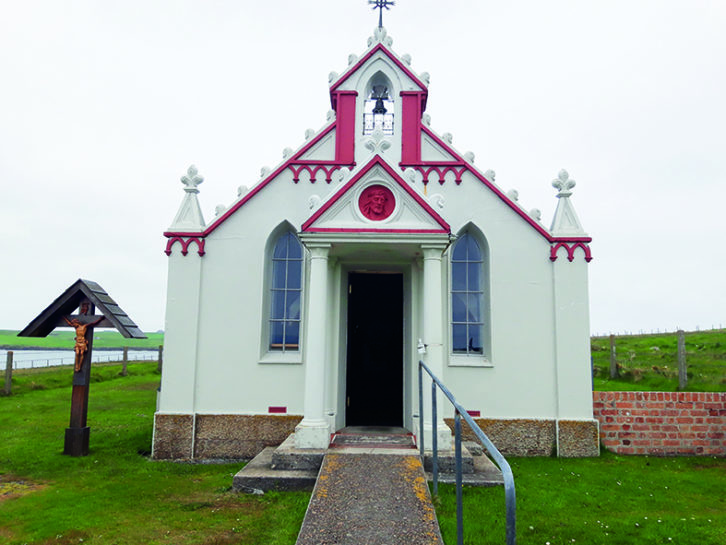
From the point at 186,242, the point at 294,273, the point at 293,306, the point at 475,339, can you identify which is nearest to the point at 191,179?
the point at 186,242

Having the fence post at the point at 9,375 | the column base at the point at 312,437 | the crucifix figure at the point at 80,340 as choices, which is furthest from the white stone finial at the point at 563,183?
the fence post at the point at 9,375

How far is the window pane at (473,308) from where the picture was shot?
30.7 feet

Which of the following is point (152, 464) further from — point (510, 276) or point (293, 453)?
point (510, 276)

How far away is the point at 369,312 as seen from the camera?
9367 mm

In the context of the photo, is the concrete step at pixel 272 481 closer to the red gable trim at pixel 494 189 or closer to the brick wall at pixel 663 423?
the brick wall at pixel 663 423

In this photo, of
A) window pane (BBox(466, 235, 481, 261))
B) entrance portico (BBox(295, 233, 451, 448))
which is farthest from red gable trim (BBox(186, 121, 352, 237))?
window pane (BBox(466, 235, 481, 261))

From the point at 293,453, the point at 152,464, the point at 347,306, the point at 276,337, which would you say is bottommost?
the point at 152,464

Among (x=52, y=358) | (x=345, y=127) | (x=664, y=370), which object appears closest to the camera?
(x=345, y=127)

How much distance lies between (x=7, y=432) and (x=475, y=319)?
9715 millimetres

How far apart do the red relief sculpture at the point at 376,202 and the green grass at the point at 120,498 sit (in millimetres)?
3914

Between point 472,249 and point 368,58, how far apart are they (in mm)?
4195

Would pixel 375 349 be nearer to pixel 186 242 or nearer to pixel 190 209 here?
pixel 186 242

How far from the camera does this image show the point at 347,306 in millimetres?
9008

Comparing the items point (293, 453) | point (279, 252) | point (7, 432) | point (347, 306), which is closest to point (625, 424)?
point (347, 306)
